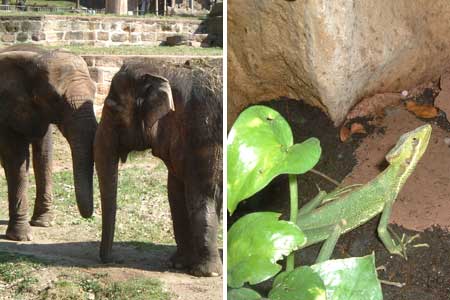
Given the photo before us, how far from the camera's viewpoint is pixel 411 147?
1.07m

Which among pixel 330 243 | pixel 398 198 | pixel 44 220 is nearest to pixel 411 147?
pixel 398 198

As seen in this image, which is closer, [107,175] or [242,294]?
[242,294]

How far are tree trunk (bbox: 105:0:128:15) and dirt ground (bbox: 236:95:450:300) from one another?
0.32 metres

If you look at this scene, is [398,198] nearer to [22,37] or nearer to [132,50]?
[132,50]

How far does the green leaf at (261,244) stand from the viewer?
79cm

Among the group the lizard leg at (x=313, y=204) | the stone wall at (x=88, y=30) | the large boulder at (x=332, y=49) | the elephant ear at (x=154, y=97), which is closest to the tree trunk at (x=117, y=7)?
the stone wall at (x=88, y=30)

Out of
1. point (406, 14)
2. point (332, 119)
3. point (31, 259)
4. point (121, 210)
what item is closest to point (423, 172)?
point (332, 119)

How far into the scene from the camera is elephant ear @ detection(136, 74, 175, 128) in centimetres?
122

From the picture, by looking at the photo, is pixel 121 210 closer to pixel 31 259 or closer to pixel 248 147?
pixel 31 259

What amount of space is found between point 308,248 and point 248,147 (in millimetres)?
294

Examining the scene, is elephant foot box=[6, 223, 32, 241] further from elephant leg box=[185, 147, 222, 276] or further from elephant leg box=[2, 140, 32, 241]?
elephant leg box=[185, 147, 222, 276]

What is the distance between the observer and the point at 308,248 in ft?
3.37

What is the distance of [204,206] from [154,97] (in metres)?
0.22

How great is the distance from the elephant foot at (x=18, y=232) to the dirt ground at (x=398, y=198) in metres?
0.42
